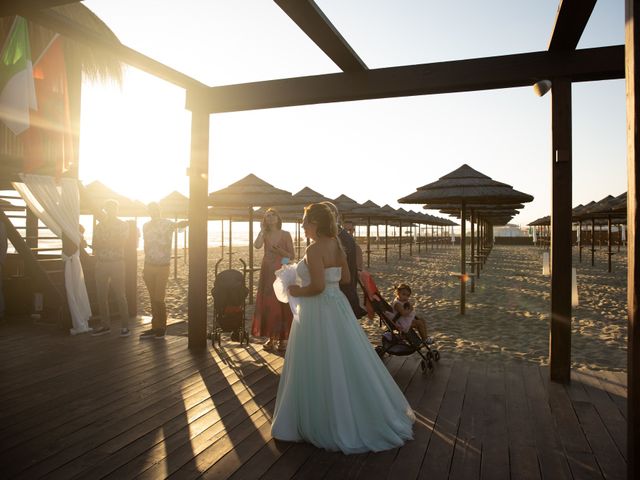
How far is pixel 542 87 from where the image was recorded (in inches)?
175

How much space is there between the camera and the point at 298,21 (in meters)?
3.88

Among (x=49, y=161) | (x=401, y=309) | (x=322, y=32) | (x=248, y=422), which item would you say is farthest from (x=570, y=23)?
(x=49, y=161)

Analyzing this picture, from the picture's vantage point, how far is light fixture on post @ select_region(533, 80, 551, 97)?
442cm

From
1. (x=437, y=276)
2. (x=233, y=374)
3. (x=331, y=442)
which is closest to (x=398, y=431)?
(x=331, y=442)

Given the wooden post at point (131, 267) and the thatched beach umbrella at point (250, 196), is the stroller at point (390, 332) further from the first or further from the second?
the wooden post at point (131, 267)

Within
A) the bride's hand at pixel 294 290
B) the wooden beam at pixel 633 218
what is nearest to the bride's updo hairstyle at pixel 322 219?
the bride's hand at pixel 294 290

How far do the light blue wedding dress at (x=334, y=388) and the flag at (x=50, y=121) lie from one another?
6588 millimetres

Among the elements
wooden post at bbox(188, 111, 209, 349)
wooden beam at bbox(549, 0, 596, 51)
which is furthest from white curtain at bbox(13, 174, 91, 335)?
wooden beam at bbox(549, 0, 596, 51)

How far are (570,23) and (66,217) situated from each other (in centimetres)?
702

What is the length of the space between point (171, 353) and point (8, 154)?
585 centimetres

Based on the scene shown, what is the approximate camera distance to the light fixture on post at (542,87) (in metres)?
4.42

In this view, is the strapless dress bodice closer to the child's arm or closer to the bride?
the bride

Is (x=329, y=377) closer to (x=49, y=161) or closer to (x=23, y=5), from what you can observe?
(x=23, y=5)

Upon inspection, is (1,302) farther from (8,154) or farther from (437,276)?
(437,276)
